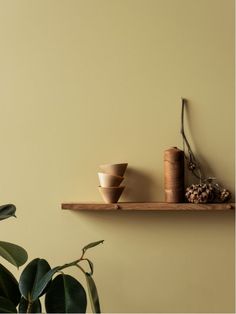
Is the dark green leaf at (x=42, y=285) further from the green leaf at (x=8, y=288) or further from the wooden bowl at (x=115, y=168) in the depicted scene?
the wooden bowl at (x=115, y=168)

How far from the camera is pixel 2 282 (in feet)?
2.96

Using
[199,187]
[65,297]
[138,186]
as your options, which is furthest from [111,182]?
[65,297]

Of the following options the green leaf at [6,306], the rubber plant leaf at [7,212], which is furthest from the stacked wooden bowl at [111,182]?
the green leaf at [6,306]

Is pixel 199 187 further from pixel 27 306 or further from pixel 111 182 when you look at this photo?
pixel 27 306

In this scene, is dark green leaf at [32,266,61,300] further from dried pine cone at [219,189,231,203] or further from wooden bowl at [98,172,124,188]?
dried pine cone at [219,189,231,203]

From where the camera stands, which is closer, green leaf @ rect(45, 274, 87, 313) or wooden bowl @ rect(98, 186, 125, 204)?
green leaf @ rect(45, 274, 87, 313)

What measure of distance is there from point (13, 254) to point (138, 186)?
1.44 feet

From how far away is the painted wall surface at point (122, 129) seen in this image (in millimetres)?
1143

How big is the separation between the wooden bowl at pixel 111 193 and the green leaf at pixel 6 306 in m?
0.39

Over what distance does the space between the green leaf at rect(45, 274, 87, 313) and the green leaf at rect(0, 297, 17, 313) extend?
77 millimetres

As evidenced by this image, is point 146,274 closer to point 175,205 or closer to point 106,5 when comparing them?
point 175,205

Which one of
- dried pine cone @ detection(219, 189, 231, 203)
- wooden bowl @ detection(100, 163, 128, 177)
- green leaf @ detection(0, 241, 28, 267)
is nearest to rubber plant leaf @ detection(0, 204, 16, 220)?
green leaf @ detection(0, 241, 28, 267)

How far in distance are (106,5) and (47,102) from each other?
0.36 metres

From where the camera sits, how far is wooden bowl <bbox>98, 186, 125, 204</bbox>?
108 centimetres
